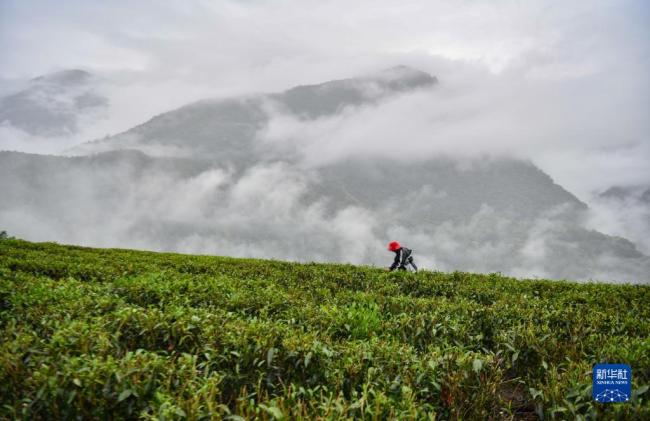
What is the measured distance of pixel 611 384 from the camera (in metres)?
4.55

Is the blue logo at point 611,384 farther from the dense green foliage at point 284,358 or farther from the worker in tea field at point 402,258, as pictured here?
the worker in tea field at point 402,258

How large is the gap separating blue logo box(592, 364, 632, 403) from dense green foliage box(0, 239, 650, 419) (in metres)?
0.11

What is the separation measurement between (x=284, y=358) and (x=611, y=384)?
149 inches

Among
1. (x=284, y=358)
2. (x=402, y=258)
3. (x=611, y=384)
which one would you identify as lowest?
(x=284, y=358)

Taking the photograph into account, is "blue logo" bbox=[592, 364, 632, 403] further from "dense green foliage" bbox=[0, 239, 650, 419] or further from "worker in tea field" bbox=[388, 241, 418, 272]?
"worker in tea field" bbox=[388, 241, 418, 272]

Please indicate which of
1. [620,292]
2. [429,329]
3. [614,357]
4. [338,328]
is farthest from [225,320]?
[620,292]

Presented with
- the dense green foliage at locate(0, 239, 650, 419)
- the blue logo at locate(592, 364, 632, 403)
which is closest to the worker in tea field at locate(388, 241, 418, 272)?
the dense green foliage at locate(0, 239, 650, 419)

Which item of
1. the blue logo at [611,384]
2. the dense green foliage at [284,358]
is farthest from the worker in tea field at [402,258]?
the blue logo at [611,384]

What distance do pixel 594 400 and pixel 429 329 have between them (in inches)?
136

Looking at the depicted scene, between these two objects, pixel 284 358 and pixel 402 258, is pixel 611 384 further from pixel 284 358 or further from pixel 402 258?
pixel 402 258

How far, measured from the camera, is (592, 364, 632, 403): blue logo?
4.48 metres

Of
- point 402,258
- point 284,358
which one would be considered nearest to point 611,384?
point 284,358

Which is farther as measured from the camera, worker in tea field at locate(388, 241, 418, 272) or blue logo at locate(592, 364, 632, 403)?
worker in tea field at locate(388, 241, 418, 272)

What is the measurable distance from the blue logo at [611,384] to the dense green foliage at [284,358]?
0.11 m
